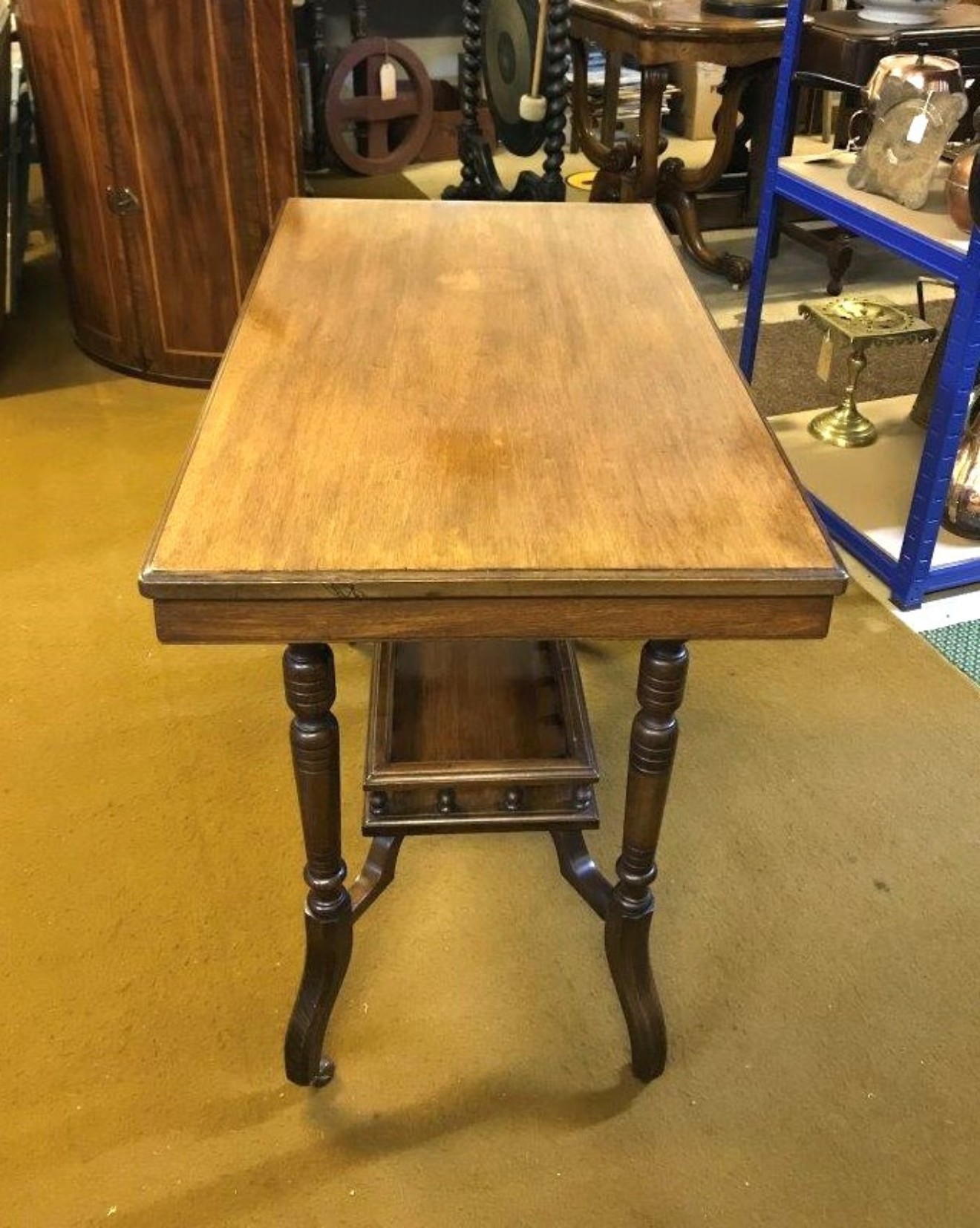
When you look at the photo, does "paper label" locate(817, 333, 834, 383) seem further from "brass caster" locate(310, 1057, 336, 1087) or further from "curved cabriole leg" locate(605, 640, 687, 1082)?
"brass caster" locate(310, 1057, 336, 1087)

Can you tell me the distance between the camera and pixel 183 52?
7.43ft

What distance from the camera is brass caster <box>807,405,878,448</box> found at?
7.64ft

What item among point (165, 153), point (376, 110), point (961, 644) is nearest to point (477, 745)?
point (961, 644)

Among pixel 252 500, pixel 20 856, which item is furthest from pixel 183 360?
pixel 252 500

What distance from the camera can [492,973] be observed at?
1.32 meters

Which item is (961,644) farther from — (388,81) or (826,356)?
(388,81)

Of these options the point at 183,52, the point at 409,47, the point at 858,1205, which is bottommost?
the point at 858,1205

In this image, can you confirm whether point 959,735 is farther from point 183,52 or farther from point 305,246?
point 183,52

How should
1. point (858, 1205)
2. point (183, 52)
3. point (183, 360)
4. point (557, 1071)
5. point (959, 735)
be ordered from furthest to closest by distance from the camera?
point (183, 360), point (183, 52), point (959, 735), point (557, 1071), point (858, 1205)

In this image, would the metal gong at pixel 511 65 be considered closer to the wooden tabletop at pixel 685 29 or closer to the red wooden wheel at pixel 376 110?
the wooden tabletop at pixel 685 29

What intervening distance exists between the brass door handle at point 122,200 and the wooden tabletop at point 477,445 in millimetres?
1216

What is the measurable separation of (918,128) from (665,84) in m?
1.44

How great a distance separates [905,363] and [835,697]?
137 centimetres

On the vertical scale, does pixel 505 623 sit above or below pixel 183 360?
above
